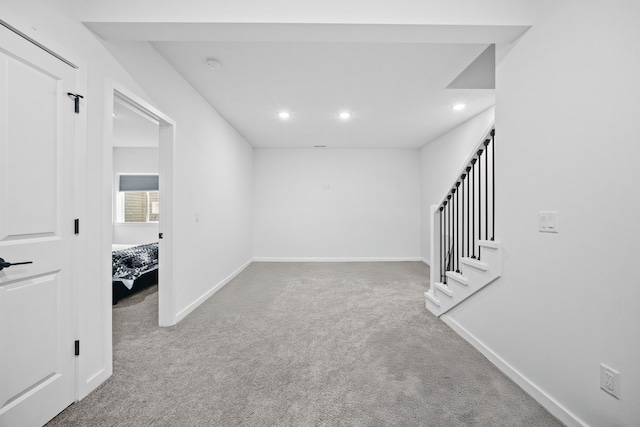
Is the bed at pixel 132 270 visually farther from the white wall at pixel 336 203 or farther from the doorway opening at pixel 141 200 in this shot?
the white wall at pixel 336 203

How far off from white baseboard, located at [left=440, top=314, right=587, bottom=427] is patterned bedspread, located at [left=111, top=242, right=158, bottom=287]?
13.3 ft

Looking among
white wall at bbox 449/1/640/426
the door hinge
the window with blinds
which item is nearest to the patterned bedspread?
the door hinge

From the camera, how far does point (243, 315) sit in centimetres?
296

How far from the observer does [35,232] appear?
141cm

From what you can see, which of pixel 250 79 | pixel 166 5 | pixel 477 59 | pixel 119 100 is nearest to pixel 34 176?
pixel 119 100

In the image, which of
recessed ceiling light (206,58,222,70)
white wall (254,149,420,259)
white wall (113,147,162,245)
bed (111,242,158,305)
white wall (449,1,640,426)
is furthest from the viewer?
white wall (113,147,162,245)

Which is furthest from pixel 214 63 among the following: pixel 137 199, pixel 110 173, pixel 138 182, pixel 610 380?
pixel 137 199

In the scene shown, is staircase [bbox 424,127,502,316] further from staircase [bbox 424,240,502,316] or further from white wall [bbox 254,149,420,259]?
white wall [bbox 254,149,420,259]

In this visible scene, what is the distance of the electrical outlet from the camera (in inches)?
49.3

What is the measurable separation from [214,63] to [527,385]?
3.63 metres

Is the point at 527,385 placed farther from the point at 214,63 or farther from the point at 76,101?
the point at 214,63

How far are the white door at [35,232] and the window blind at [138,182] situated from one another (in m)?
5.42

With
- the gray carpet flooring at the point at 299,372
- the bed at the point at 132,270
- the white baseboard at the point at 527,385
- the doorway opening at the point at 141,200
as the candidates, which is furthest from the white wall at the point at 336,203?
the white baseboard at the point at 527,385

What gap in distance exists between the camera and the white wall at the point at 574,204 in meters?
1.22
